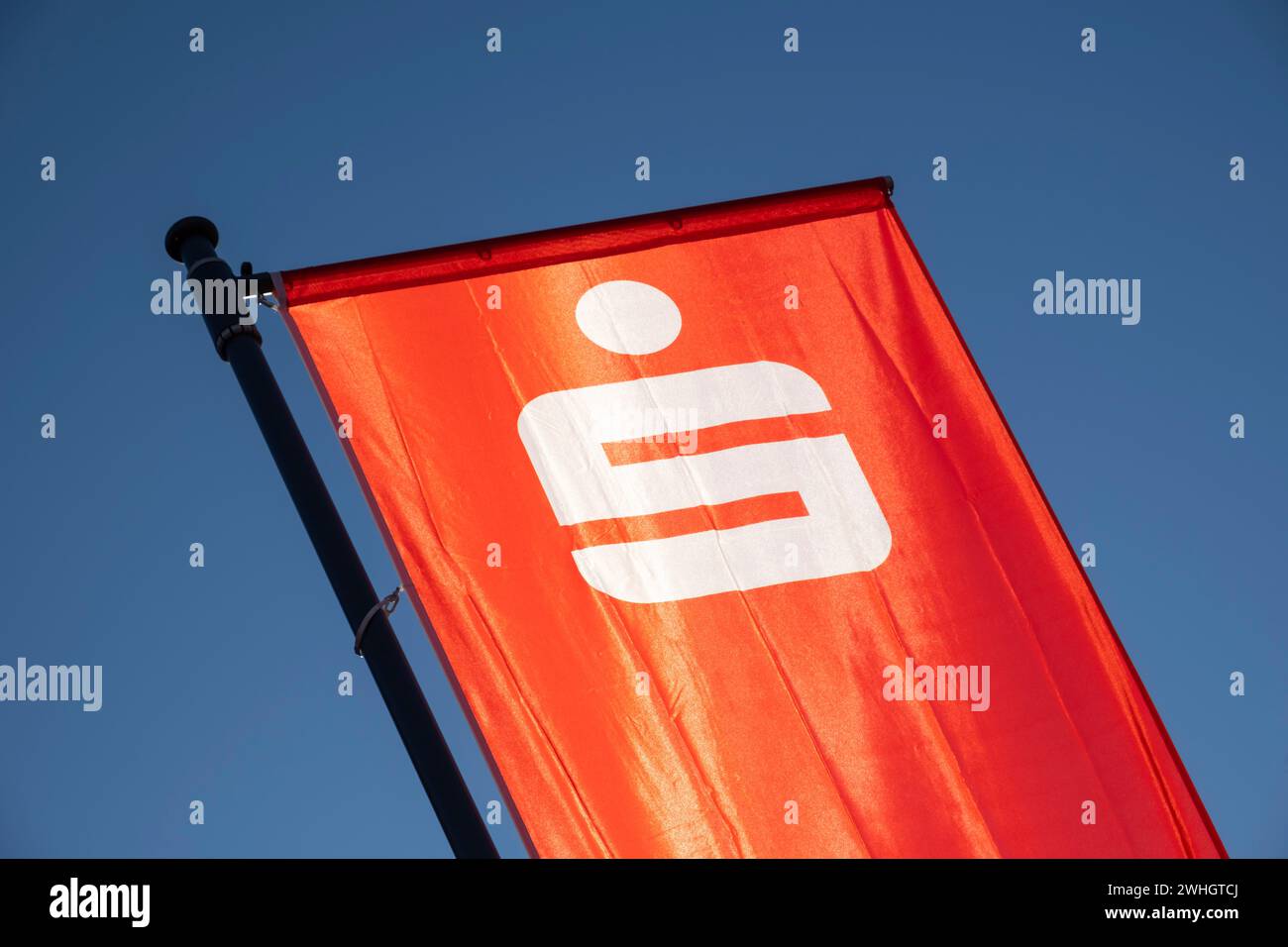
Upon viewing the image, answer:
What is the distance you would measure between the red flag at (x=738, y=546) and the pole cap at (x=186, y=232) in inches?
18.1

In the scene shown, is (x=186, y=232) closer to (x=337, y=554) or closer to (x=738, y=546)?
(x=337, y=554)

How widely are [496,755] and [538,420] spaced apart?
148 cm

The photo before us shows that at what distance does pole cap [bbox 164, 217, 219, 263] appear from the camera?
559cm

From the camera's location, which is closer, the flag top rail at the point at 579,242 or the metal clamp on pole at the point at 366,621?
the metal clamp on pole at the point at 366,621

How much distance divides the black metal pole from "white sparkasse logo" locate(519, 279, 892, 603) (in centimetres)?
106

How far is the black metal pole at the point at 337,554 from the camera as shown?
4.23 m
